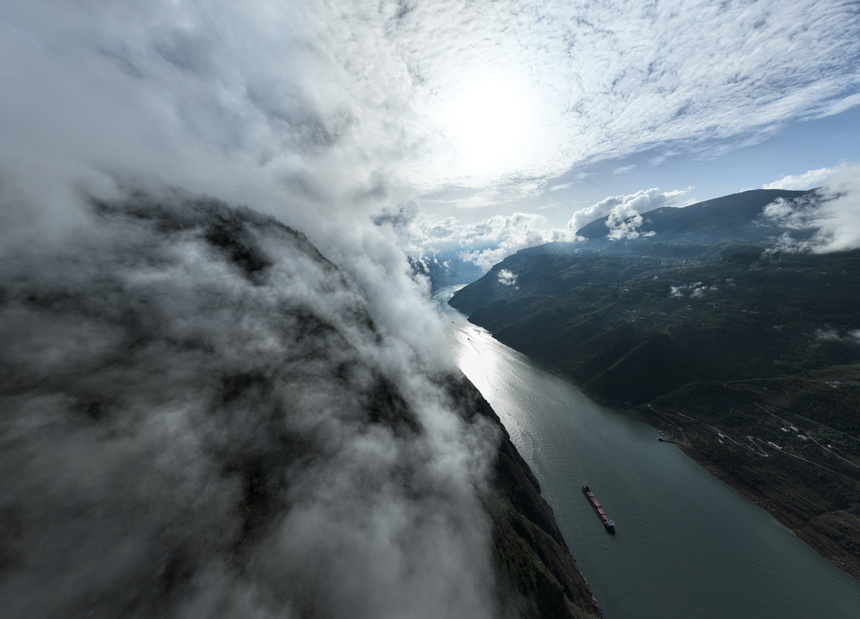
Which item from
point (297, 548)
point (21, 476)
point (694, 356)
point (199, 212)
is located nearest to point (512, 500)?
point (297, 548)

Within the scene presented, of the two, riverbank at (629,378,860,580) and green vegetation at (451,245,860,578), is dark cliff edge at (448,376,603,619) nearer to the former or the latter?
riverbank at (629,378,860,580)

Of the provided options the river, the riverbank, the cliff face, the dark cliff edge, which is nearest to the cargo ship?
the river

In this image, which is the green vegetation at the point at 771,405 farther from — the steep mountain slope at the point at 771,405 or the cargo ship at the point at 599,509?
the cargo ship at the point at 599,509

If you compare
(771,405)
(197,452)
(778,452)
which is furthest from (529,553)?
(771,405)

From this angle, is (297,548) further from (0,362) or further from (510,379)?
(510,379)

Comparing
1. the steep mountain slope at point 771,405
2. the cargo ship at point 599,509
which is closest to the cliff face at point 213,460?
the cargo ship at point 599,509

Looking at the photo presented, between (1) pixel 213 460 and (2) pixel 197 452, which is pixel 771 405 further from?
(2) pixel 197 452

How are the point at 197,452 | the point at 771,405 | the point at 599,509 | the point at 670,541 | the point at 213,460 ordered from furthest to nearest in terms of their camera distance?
the point at 771,405 → the point at 599,509 → the point at 670,541 → the point at 213,460 → the point at 197,452
